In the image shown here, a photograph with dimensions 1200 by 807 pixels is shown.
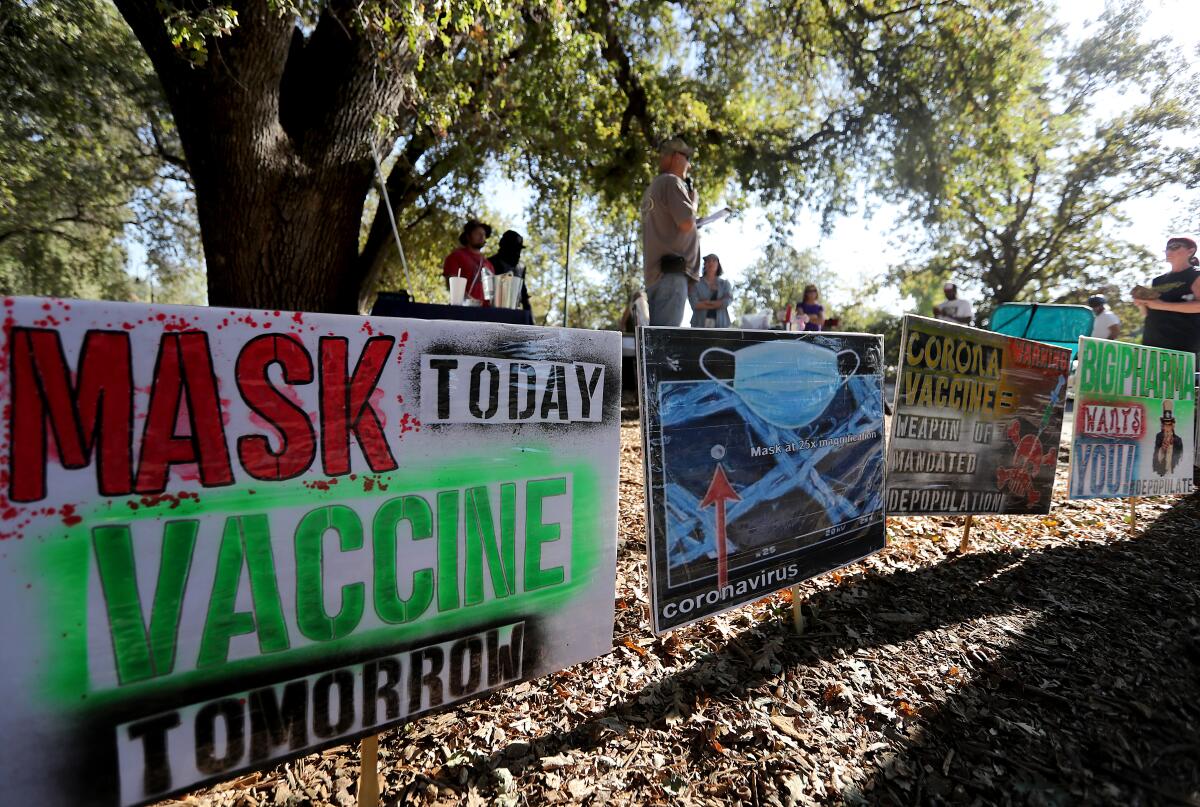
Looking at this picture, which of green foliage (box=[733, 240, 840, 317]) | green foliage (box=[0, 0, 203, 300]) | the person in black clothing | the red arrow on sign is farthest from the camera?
green foliage (box=[733, 240, 840, 317])

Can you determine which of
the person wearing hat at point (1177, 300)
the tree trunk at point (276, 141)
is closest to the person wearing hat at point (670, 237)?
the tree trunk at point (276, 141)

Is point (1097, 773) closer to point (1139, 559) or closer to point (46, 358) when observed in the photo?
point (1139, 559)

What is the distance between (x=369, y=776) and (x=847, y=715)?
150 centimetres

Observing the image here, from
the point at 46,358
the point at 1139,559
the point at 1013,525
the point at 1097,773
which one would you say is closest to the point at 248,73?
the point at 46,358

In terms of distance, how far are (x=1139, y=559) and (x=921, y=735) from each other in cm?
277

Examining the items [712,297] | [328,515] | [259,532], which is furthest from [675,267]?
[259,532]

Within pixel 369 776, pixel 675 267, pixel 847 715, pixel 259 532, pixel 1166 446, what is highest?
pixel 675 267

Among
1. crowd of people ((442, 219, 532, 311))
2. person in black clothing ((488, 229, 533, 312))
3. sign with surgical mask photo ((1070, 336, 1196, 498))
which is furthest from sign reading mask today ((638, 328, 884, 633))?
person in black clothing ((488, 229, 533, 312))

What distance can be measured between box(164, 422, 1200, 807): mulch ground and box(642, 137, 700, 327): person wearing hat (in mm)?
2392

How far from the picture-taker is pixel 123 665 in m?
1.03

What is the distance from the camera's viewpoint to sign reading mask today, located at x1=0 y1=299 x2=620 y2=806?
0.98m

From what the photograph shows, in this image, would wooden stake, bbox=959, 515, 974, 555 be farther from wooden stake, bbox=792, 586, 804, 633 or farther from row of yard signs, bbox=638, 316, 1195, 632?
wooden stake, bbox=792, 586, 804, 633

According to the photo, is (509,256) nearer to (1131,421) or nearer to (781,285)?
(1131,421)

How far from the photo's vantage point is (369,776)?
4.38ft
